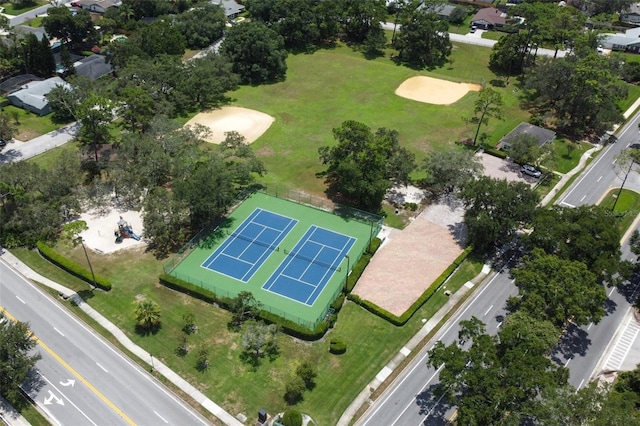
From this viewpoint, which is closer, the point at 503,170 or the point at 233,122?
the point at 503,170

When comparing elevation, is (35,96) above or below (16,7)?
below

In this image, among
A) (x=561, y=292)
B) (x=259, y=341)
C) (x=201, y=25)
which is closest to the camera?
(x=561, y=292)

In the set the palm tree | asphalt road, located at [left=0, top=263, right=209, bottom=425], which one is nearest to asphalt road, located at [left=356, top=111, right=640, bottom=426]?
asphalt road, located at [left=0, top=263, right=209, bottom=425]

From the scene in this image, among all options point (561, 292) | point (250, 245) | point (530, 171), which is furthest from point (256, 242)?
point (530, 171)

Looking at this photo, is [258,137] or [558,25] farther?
[558,25]

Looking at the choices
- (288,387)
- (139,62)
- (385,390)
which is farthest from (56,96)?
(385,390)

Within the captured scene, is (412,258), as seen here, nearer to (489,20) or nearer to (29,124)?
(29,124)

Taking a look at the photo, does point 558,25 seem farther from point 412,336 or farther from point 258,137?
point 412,336

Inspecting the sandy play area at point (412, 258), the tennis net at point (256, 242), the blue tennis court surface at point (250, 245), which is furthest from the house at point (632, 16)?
the tennis net at point (256, 242)
